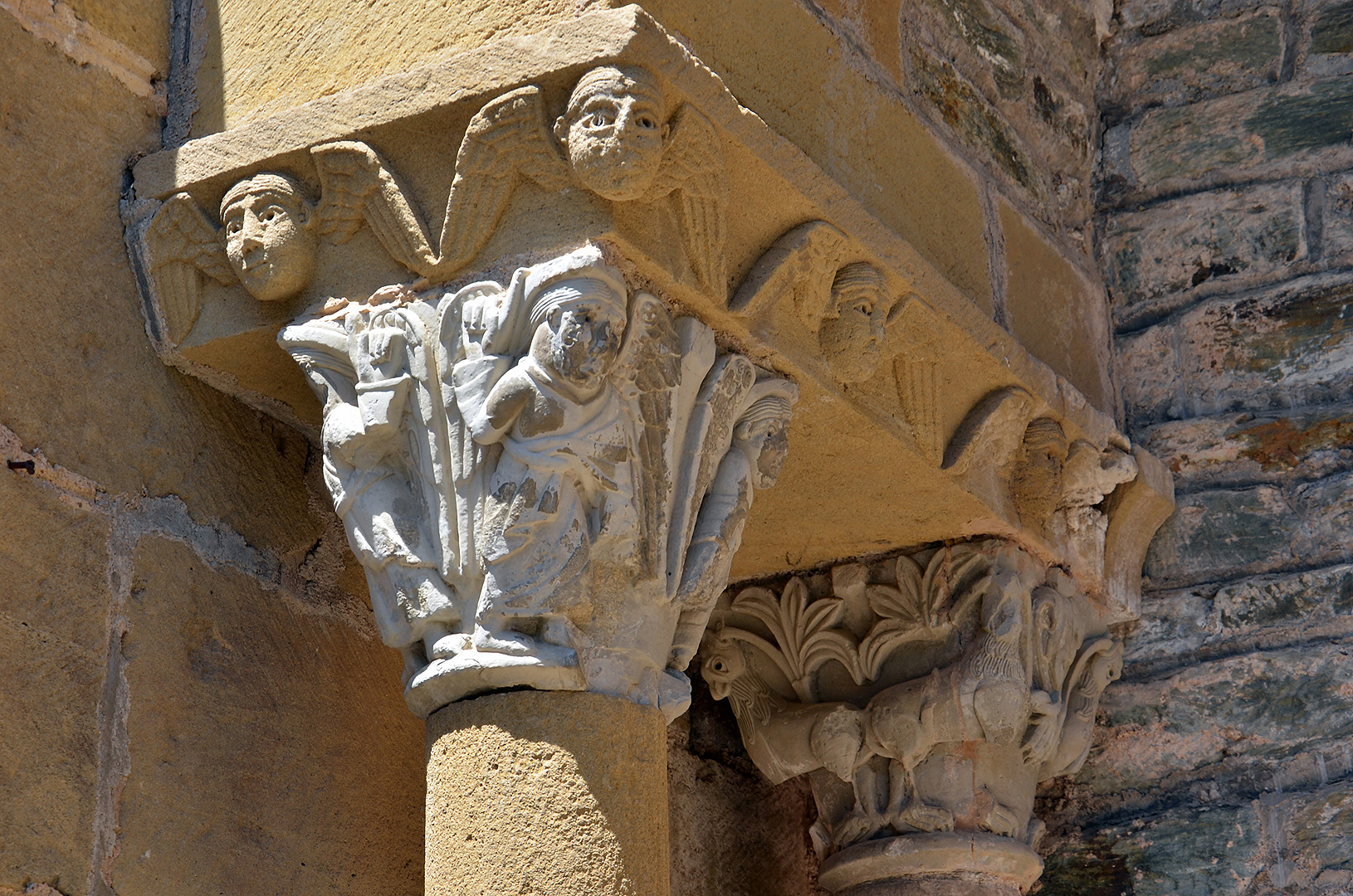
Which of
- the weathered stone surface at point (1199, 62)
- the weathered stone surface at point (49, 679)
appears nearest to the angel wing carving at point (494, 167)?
the weathered stone surface at point (49, 679)

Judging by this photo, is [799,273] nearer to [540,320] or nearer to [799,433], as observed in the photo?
[799,433]

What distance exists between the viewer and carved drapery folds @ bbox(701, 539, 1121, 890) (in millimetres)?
2939

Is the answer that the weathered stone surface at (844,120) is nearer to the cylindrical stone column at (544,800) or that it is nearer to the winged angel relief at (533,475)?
the winged angel relief at (533,475)

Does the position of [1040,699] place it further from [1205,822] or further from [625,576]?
[625,576]

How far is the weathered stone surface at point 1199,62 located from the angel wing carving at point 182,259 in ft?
7.01

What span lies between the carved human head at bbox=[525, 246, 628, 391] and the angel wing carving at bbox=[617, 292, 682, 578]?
61mm

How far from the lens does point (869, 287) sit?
8.11 feet

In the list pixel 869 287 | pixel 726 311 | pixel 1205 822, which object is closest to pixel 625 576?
pixel 726 311

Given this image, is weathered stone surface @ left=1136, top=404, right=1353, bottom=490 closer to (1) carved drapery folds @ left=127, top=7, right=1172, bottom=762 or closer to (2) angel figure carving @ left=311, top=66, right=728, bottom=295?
(1) carved drapery folds @ left=127, top=7, right=1172, bottom=762

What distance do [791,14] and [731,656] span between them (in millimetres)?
1289

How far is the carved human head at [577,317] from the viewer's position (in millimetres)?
2078

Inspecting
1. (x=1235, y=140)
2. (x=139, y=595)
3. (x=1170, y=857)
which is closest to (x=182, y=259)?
(x=139, y=595)

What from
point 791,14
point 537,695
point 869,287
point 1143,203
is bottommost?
point 537,695

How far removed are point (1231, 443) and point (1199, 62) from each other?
35.6 inches
